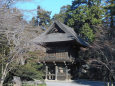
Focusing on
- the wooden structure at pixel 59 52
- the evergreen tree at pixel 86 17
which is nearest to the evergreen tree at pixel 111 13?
the evergreen tree at pixel 86 17

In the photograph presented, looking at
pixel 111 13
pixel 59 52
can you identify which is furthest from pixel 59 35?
pixel 111 13

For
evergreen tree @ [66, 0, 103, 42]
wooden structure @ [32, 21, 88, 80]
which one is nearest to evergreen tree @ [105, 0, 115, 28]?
evergreen tree @ [66, 0, 103, 42]

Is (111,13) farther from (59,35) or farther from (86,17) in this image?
(86,17)

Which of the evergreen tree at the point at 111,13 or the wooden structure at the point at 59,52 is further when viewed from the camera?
the wooden structure at the point at 59,52

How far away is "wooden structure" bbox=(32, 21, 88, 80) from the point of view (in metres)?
23.5

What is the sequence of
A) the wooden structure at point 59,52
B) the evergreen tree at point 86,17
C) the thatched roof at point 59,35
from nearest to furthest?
the thatched roof at point 59,35, the wooden structure at point 59,52, the evergreen tree at point 86,17

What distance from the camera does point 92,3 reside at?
3130cm

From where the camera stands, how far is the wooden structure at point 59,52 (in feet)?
77.0

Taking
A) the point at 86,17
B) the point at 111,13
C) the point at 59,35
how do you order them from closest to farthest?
1. the point at 111,13
2. the point at 59,35
3. the point at 86,17

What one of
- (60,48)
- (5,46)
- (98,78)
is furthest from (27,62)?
(98,78)

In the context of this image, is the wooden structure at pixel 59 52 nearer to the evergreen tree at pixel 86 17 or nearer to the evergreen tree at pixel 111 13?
the evergreen tree at pixel 86 17

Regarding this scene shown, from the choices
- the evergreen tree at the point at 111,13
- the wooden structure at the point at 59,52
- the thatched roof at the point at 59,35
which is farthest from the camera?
the wooden structure at the point at 59,52

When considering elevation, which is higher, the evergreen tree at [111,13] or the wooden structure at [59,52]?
the evergreen tree at [111,13]

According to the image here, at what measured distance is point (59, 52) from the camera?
24031 mm
